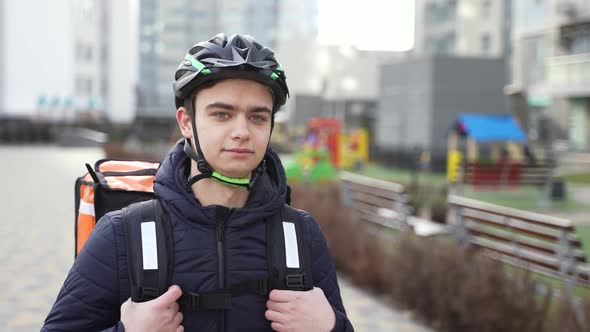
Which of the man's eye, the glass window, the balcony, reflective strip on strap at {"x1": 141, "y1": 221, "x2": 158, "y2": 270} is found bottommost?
reflective strip on strap at {"x1": 141, "y1": 221, "x2": 158, "y2": 270}

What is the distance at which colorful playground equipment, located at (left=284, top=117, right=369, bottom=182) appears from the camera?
15.9 metres

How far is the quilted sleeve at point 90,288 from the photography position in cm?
184

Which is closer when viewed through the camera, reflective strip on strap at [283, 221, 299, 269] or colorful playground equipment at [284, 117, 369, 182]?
reflective strip on strap at [283, 221, 299, 269]

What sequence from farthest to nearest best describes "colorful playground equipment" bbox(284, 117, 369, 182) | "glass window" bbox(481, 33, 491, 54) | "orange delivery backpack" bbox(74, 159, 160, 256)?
"glass window" bbox(481, 33, 491, 54)
"colorful playground equipment" bbox(284, 117, 369, 182)
"orange delivery backpack" bbox(74, 159, 160, 256)

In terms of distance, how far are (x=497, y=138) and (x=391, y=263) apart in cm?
1286

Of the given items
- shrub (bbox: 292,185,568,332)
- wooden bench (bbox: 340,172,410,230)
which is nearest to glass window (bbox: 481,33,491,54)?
wooden bench (bbox: 340,172,410,230)

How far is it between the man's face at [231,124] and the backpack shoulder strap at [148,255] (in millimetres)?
217

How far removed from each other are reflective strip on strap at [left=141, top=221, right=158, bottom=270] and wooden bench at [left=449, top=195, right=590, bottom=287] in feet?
14.0

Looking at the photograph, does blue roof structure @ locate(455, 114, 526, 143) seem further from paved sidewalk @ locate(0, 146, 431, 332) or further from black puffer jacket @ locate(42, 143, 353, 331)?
black puffer jacket @ locate(42, 143, 353, 331)

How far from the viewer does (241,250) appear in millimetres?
Result: 1904

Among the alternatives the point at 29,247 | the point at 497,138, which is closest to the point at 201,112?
the point at 29,247

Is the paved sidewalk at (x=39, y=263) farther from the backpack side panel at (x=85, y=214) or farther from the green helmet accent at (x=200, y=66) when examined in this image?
the green helmet accent at (x=200, y=66)

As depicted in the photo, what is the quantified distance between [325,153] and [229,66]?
16601mm

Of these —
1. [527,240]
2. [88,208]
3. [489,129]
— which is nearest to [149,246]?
[88,208]
